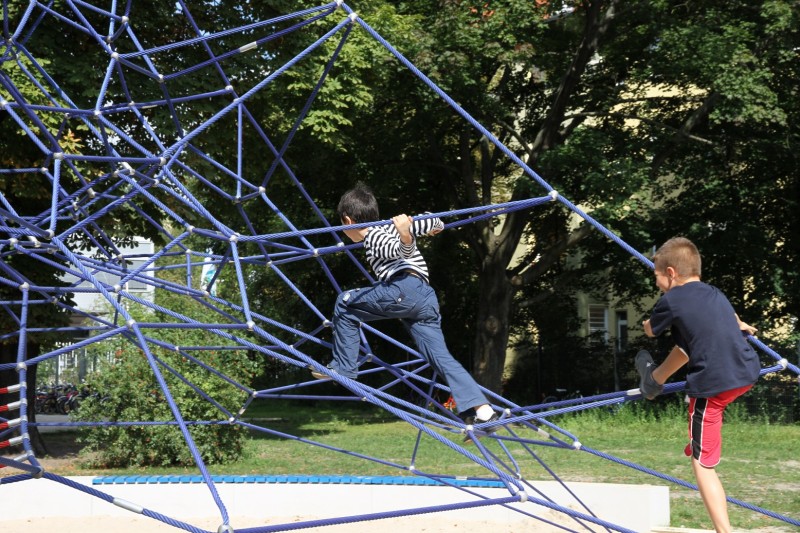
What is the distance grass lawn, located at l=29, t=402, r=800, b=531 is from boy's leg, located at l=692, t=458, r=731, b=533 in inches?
121

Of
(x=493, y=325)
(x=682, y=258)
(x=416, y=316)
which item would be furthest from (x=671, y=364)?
(x=493, y=325)

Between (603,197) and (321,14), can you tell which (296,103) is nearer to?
(603,197)

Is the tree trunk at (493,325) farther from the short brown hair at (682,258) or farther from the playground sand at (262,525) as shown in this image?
the short brown hair at (682,258)

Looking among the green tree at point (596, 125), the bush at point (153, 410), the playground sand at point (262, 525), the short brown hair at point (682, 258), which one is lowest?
the playground sand at point (262, 525)

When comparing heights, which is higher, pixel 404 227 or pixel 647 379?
pixel 404 227

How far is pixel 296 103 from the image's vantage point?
45.4 feet

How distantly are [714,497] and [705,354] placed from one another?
58cm

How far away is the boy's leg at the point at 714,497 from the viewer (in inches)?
157

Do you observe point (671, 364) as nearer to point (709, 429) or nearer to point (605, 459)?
point (709, 429)

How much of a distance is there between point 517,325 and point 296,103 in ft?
27.4

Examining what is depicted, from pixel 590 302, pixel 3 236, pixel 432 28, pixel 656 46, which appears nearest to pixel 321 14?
pixel 3 236

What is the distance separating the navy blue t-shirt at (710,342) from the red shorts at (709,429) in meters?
0.07

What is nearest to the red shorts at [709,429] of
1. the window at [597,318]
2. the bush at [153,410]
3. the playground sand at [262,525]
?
the playground sand at [262,525]

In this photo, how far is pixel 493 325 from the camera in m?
16.2
